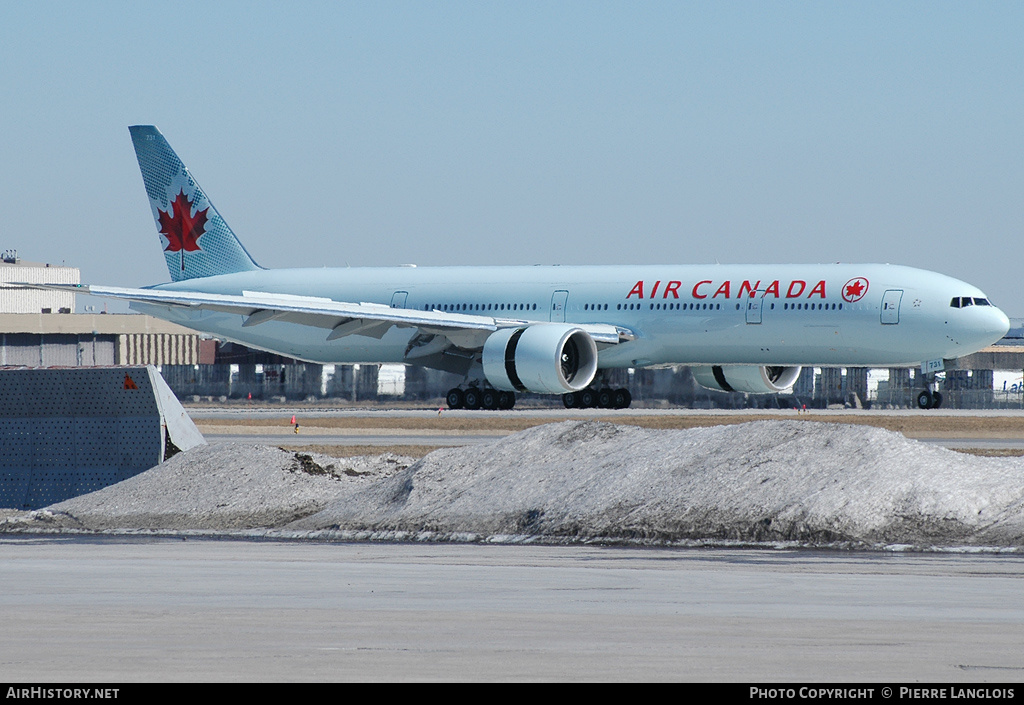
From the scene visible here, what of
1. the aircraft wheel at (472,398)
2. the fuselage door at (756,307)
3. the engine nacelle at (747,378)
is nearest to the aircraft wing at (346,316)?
the aircraft wheel at (472,398)

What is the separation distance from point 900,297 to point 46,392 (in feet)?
86.7

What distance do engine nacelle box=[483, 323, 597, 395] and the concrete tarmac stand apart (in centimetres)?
2840

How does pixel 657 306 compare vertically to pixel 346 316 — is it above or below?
above

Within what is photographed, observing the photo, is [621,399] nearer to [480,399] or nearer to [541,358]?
[480,399]

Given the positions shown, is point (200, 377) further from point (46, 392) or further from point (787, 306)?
point (46, 392)

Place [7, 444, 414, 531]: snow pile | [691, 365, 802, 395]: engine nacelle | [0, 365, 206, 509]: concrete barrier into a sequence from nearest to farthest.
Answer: [7, 444, 414, 531]: snow pile → [0, 365, 206, 509]: concrete barrier → [691, 365, 802, 395]: engine nacelle

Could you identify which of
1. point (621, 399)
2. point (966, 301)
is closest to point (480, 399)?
point (621, 399)

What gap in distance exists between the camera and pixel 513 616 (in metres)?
10.3

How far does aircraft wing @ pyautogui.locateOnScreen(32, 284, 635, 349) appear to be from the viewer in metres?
46.1

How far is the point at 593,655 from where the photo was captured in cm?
865

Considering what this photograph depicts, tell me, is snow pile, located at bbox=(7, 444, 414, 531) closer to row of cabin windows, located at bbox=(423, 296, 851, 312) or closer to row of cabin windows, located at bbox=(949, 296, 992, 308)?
row of cabin windows, located at bbox=(423, 296, 851, 312)

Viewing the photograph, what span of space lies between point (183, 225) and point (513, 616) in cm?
4644

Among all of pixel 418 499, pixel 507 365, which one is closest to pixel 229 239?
pixel 507 365

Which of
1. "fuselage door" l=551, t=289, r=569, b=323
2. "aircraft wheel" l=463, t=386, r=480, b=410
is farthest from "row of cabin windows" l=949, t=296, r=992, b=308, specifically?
"aircraft wheel" l=463, t=386, r=480, b=410
